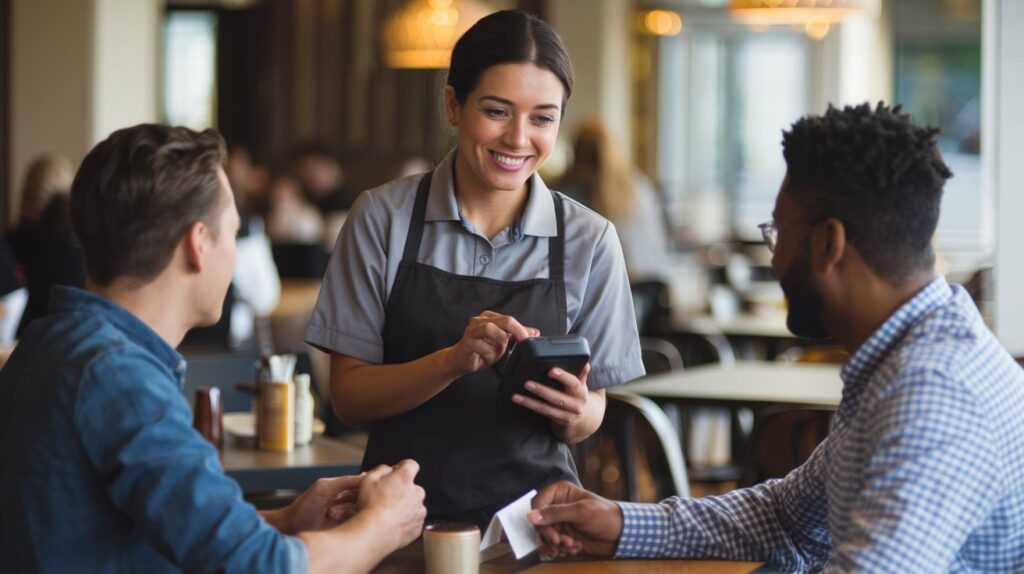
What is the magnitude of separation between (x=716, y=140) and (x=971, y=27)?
8.95 ft

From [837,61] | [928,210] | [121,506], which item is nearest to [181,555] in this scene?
[121,506]

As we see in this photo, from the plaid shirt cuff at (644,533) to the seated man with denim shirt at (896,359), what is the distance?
26 cm

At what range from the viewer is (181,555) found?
151cm

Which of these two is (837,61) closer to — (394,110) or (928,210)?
(394,110)

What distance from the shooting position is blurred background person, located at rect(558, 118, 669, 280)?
24.6ft

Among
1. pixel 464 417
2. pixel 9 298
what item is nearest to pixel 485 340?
pixel 464 417

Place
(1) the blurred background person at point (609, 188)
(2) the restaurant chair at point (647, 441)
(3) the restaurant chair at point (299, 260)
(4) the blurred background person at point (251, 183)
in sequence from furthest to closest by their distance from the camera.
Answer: (4) the blurred background person at point (251, 183) < (3) the restaurant chair at point (299, 260) < (1) the blurred background person at point (609, 188) < (2) the restaurant chair at point (647, 441)

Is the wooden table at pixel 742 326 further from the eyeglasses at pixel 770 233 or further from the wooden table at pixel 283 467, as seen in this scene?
the eyeglasses at pixel 770 233

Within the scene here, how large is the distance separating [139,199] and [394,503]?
0.49m

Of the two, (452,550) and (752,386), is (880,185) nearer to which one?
(452,550)

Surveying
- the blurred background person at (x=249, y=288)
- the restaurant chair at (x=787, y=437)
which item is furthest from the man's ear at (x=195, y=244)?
the blurred background person at (x=249, y=288)

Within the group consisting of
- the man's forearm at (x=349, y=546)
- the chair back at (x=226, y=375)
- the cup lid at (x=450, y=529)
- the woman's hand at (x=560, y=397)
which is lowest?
the chair back at (x=226, y=375)

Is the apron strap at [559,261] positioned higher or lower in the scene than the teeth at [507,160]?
lower

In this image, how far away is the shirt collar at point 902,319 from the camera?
1.64 m
